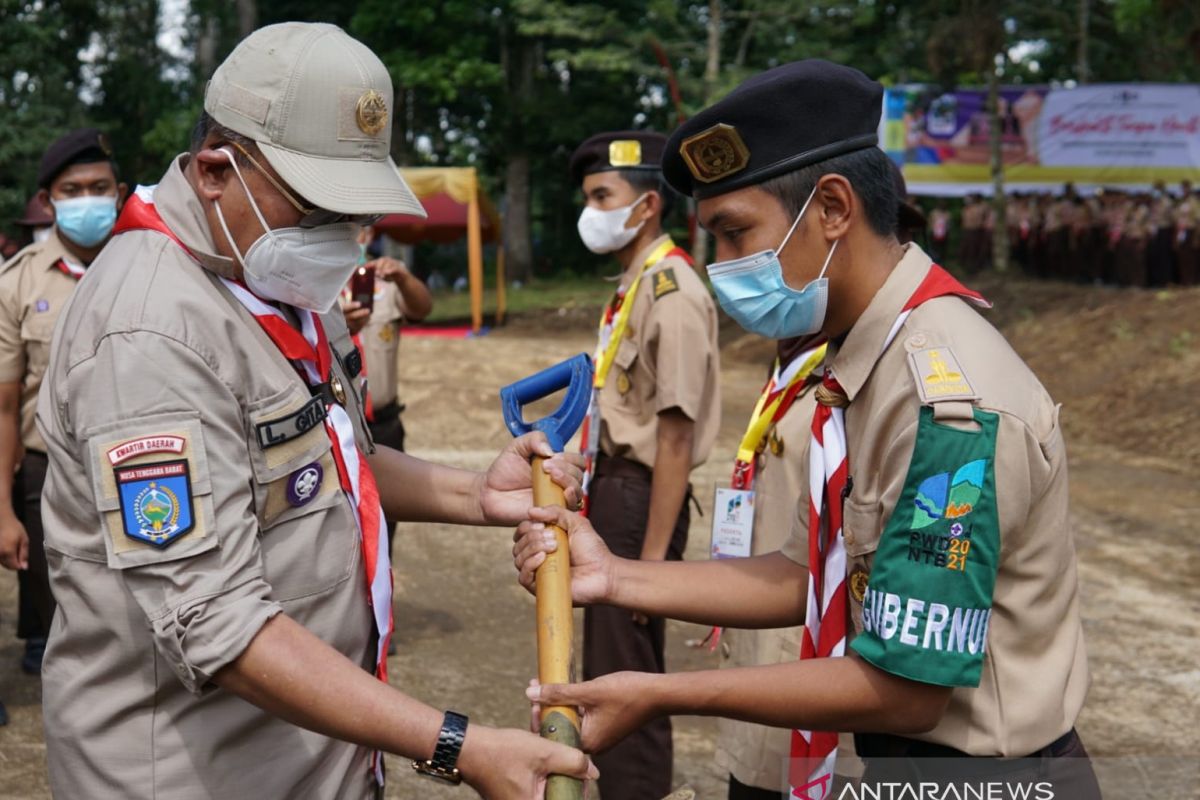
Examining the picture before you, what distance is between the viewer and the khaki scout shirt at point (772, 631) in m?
3.44

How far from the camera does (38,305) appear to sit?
16.6 feet

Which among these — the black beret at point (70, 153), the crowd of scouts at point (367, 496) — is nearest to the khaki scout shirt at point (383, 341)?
the black beret at point (70, 153)

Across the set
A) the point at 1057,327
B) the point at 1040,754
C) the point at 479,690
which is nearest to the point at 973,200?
the point at 1057,327

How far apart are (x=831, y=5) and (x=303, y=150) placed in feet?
80.4

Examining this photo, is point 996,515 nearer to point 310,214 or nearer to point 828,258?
point 828,258

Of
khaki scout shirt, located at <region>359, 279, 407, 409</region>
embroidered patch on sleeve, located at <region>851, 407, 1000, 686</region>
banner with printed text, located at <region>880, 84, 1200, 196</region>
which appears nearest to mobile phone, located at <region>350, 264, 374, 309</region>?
khaki scout shirt, located at <region>359, 279, 407, 409</region>

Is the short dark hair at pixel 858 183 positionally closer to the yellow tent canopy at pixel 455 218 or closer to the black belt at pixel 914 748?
the black belt at pixel 914 748

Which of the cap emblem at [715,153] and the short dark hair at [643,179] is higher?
the cap emblem at [715,153]

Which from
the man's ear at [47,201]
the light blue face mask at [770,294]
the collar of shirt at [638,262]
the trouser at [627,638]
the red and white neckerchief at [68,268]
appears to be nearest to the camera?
the light blue face mask at [770,294]

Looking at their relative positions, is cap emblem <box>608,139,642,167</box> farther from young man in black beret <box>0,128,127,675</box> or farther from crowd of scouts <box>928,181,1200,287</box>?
crowd of scouts <box>928,181,1200,287</box>

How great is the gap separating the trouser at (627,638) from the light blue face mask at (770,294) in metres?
A: 2.04

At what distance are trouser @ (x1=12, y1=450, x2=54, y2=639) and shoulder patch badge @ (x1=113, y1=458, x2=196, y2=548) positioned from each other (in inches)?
141

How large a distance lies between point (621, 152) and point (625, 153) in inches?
0.7

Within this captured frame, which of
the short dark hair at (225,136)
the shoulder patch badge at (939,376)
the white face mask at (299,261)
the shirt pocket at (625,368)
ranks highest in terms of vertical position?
the short dark hair at (225,136)
